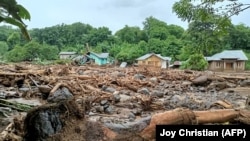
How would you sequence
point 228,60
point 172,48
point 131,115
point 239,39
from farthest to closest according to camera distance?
point 172,48
point 239,39
point 228,60
point 131,115

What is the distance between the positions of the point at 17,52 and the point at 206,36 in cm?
3016

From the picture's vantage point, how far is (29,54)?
34906 millimetres

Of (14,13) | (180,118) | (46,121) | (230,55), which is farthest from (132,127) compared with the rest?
(230,55)

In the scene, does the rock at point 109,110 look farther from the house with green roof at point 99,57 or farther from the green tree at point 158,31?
the green tree at point 158,31

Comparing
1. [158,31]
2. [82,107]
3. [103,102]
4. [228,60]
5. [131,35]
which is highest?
[158,31]

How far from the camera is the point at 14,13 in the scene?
3512mm

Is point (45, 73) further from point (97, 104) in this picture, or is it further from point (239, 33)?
point (239, 33)

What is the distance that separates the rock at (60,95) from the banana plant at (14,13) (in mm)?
3488

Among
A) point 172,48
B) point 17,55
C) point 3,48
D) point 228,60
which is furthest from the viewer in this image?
point 172,48

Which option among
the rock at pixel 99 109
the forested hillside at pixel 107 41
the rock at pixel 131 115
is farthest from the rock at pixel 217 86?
the forested hillside at pixel 107 41

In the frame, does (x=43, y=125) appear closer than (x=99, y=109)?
Yes

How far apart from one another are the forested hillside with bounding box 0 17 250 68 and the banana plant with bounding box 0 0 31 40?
27.0m

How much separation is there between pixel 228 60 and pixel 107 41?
67.1ft

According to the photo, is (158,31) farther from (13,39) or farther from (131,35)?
(13,39)
